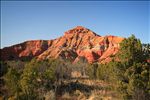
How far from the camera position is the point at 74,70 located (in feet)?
238

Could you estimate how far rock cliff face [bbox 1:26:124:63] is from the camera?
146 m

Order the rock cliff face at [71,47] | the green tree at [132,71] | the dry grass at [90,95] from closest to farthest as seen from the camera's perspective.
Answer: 1. the green tree at [132,71]
2. the dry grass at [90,95]
3. the rock cliff face at [71,47]

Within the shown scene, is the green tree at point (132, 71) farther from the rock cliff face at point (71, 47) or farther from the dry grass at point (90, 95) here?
the rock cliff face at point (71, 47)

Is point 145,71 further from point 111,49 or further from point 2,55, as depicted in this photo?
point 2,55

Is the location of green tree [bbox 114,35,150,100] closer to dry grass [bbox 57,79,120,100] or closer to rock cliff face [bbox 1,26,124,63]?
dry grass [bbox 57,79,120,100]

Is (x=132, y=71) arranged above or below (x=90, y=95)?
above

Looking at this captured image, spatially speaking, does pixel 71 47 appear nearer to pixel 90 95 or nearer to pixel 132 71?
pixel 90 95

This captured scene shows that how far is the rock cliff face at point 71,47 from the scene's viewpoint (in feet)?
478

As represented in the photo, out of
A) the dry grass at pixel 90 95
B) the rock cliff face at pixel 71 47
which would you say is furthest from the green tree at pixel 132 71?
the rock cliff face at pixel 71 47

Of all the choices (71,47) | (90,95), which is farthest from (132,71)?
(71,47)

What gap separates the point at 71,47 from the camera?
169000 millimetres

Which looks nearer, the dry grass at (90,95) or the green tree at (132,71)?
the green tree at (132,71)

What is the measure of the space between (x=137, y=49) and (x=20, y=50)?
543ft

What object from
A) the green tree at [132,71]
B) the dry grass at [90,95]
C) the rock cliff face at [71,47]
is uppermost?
the rock cliff face at [71,47]
